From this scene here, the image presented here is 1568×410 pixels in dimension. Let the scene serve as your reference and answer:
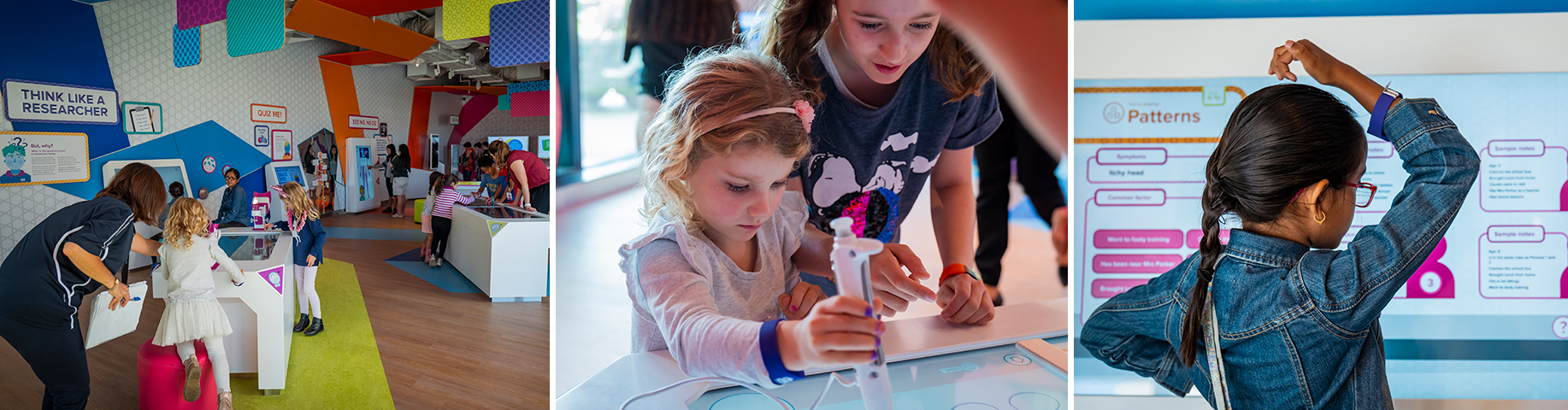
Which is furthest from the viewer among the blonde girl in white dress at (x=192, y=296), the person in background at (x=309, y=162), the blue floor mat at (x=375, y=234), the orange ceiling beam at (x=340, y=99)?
the blue floor mat at (x=375, y=234)

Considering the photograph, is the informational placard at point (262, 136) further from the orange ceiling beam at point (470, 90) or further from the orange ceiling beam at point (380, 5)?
the orange ceiling beam at point (470, 90)

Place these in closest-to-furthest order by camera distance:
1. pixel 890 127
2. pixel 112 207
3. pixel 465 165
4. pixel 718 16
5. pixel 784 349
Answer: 1. pixel 784 349
2. pixel 718 16
3. pixel 890 127
4. pixel 112 207
5. pixel 465 165

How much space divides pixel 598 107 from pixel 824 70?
0.42 m

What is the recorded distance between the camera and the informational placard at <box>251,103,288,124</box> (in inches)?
211

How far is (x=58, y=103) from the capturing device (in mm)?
3961

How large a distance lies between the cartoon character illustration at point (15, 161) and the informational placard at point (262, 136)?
63.4 inches

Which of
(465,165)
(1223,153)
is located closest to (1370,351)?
(1223,153)

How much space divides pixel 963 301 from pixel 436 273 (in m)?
5.03

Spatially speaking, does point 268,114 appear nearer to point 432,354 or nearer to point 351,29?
point 351,29

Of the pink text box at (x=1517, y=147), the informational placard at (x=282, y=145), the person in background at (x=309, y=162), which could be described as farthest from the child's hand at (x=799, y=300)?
the person in background at (x=309, y=162)

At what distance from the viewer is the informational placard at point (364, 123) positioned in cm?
637

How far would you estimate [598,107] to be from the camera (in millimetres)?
1192

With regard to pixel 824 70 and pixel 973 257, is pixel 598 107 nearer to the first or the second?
pixel 824 70

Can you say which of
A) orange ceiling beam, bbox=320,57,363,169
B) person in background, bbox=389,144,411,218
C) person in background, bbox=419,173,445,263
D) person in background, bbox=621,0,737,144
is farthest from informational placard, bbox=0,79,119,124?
person in background, bbox=621,0,737,144
